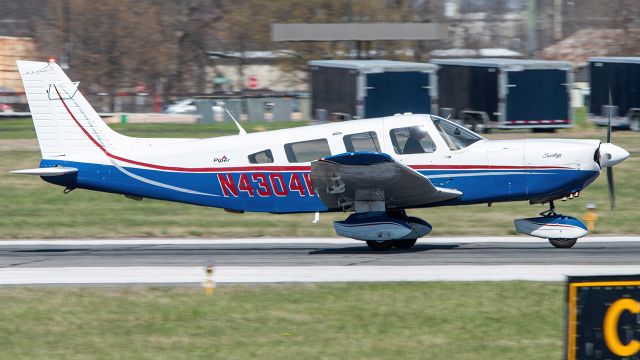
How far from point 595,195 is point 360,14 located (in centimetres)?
4147

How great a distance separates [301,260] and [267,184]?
1.40m

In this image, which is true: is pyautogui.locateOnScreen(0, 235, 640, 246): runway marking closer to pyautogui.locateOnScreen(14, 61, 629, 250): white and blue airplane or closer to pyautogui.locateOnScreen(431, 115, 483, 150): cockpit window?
pyautogui.locateOnScreen(14, 61, 629, 250): white and blue airplane

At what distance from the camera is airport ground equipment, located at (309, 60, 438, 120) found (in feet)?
118

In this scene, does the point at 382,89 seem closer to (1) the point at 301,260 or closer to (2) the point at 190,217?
(2) the point at 190,217

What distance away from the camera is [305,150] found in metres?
15.8

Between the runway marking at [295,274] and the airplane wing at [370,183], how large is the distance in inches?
56.7

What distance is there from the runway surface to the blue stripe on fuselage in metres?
0.89

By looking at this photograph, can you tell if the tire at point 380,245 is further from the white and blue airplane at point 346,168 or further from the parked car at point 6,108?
the parked car at point 6,108

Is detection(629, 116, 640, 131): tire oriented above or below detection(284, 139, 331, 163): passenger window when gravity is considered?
below

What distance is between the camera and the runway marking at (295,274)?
44.2 feet

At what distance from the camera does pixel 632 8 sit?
7000 cm

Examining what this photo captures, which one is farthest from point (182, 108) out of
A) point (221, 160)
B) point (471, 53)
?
point (221, 160)

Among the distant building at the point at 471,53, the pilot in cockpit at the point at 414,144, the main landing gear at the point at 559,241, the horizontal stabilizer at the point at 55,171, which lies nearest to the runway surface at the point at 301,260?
the main landing gear at the point at 559,241

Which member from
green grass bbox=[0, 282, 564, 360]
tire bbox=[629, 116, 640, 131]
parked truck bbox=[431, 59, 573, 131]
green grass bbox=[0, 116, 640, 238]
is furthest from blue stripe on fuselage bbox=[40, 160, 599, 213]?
tire bbox=[629, 116, 640, 131]
